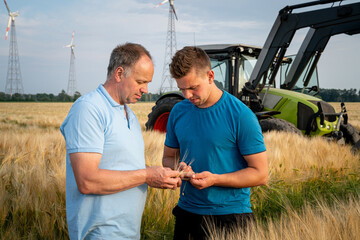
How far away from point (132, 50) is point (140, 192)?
0.82 metres

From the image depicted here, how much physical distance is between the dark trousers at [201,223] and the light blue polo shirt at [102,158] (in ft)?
1.15

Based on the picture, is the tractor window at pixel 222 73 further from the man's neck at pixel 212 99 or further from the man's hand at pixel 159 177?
the man's hand at pixel 159 177

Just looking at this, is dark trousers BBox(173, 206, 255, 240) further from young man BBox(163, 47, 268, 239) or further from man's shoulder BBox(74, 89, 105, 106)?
man's shoulder BBox(74, 89, 105, 106)

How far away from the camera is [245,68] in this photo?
6.86 metres

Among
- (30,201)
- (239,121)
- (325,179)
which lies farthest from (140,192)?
(325,179)

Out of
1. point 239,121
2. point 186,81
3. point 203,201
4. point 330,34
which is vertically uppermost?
point 330,34

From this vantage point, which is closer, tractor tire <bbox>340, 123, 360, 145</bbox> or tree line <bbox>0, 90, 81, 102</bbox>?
tractor tire <bbox>340, 123, 360, 145</bbox>

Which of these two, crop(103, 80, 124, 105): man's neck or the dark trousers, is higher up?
crop(103, 80, 124, 105): man's neck

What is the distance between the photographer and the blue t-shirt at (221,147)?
180cm

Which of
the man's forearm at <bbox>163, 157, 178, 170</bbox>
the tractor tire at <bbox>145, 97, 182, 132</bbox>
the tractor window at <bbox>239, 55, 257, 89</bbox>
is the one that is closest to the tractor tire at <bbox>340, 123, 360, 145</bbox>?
the tractor window at <bbox>239, 55, 257, 89</bbox>

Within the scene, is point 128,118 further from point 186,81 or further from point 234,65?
point 234,65

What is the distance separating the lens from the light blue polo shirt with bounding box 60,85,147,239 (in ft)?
4.82

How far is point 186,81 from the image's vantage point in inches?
73.5

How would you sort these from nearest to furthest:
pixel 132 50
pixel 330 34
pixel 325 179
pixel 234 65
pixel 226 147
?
pixel 132 50, pixel 226 147, pixel 325 179, pixel 234 65, pixel 330 34
